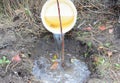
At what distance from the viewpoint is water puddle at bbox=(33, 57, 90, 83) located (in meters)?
2.76

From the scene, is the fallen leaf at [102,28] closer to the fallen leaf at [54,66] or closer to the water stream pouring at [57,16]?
the water stream pouring at [57,16]

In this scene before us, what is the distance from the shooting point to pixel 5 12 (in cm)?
333

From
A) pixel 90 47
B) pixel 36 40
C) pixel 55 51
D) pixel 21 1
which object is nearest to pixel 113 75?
pixel 90 47

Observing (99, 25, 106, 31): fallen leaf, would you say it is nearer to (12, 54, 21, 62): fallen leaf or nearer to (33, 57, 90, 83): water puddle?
(33, 57, 90, 83): water puddle

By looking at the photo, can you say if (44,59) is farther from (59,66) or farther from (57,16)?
(57,16)

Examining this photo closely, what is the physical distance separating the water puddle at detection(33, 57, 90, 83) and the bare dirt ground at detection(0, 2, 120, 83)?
0.19ft

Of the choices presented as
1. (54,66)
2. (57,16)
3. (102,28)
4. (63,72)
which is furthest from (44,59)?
(102,28)

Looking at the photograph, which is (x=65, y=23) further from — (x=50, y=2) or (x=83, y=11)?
(x=83, y=11)

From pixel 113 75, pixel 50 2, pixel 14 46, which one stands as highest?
pixel 50 2

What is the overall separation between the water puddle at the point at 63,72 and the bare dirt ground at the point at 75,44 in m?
0.06

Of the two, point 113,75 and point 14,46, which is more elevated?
point 14,46

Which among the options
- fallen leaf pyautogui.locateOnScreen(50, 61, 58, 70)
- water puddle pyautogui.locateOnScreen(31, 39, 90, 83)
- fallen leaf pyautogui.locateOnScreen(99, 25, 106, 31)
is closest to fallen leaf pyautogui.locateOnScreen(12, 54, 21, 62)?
water puddle pyautogui.locateOnScreen(31, 39, 90, 83)

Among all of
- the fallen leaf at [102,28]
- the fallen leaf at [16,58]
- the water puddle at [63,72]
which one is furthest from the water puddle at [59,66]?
the fallen leaf at [102,28]

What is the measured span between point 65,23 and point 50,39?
28 cm
